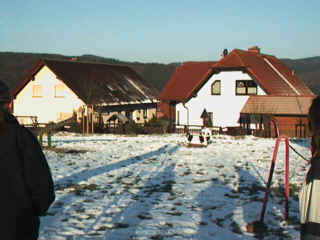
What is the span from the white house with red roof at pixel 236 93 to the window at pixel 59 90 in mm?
9314

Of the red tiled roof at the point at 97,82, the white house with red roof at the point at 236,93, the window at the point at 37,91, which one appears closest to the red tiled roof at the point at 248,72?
the white house with red roof at the point at 236,93

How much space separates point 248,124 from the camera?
33812 mm

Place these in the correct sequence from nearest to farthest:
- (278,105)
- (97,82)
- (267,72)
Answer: (278,105)
(267,72)
(97,82)

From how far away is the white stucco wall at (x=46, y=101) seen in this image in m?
36.6

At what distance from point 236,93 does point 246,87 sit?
0.98 meters

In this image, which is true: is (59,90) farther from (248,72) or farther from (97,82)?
(248,72)

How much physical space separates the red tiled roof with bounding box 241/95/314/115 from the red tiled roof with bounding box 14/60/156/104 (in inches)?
501

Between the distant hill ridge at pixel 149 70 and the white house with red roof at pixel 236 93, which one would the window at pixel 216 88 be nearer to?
the white house with red roof at pixel 236 93

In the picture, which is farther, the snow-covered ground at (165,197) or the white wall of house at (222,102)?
the white wall of house at (222,102)

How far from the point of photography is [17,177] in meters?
3.18

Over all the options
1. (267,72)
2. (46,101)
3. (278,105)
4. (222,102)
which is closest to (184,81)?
(222,102)

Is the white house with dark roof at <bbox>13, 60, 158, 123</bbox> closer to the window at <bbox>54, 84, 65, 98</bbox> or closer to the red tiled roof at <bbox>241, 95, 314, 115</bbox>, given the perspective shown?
the window at <bbox>54, 84, 65, 98</bbox>

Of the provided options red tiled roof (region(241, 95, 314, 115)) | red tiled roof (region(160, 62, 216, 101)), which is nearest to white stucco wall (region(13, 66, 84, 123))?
red tiled roof (region(160, 62, 216, 101))

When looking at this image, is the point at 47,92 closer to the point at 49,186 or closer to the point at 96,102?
the point at 96,102
